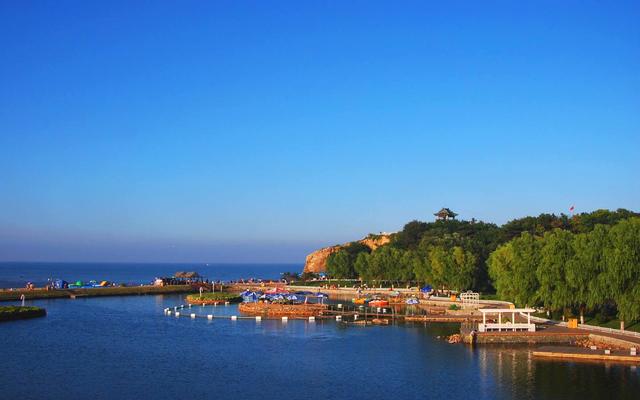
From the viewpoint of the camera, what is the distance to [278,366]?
5338cm

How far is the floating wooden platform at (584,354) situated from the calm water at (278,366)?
164 centimetres

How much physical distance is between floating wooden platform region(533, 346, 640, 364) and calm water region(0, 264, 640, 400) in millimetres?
1640

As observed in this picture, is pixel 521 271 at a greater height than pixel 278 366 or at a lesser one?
greater

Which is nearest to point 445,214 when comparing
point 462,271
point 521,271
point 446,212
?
point 446,212

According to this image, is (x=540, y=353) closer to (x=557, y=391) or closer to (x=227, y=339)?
(x=557, y=391)

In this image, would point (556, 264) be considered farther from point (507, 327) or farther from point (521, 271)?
point (507, 327)

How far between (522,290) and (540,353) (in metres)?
14.9

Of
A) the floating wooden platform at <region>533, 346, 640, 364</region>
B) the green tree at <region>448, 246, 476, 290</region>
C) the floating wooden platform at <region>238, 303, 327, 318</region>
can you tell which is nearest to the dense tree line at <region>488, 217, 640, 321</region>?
the floating wooden platform at <region>533, 346, 640, 364</region>

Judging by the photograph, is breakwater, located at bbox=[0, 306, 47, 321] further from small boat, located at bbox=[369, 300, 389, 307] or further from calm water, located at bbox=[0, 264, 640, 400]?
small boat, located at bbox=[369, 300, 389, 307]

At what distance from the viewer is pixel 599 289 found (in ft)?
197

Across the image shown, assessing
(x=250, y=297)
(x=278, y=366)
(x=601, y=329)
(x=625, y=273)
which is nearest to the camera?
(x=278, y=366)

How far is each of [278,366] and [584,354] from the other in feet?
82.5

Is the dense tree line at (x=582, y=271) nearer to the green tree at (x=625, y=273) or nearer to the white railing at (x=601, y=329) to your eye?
the green tree at (x=625, y=273)

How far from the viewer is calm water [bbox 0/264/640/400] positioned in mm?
44375
